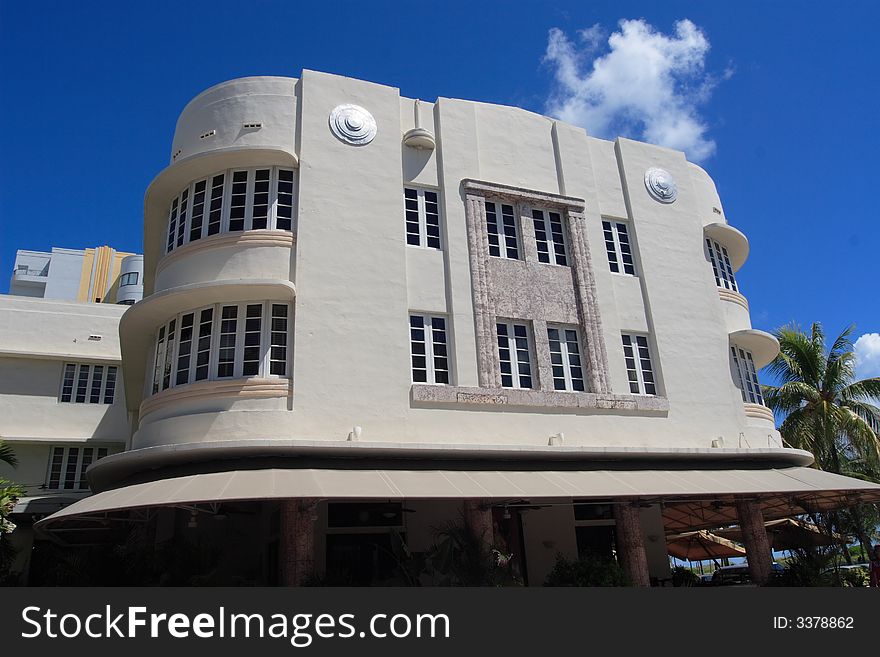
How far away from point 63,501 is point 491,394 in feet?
42.4

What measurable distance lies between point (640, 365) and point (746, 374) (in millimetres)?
4011

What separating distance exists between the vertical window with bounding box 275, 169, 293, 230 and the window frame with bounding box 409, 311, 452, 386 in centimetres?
342

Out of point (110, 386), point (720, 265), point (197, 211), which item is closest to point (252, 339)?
point (197, 211)

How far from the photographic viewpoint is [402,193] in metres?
16.1

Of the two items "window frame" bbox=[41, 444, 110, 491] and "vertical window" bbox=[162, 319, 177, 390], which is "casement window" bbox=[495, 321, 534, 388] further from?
"window frame" bbox=[41, 444, 110, 491]

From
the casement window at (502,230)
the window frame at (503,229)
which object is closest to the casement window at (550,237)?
the window frame at (503,229)

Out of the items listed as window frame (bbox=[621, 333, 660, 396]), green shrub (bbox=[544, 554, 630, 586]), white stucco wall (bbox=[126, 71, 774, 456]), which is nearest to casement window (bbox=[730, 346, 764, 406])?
white stucco wall (bbox=[126, 71, 774, 456])

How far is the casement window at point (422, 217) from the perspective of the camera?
16172 millimetres

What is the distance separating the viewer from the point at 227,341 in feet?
45.4

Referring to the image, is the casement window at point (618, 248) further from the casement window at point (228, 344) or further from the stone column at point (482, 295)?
the casement window at point (228, 344)
